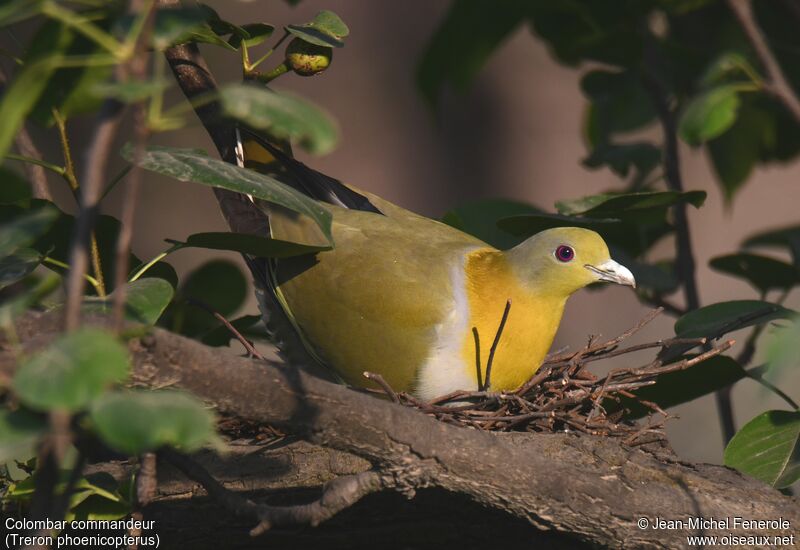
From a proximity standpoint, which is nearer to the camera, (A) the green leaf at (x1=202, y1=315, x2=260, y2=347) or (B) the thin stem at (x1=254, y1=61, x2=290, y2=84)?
(B) the thin stem at (x1=254, y1=61, x2=290, y2=84)

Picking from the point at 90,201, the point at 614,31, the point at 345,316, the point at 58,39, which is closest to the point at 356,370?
the point at 345,316

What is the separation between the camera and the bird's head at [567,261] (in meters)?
2.77

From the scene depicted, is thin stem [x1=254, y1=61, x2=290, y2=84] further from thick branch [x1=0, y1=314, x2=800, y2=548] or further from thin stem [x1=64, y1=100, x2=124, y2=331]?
thin stem [x1=64, y1=100, x2=124, y2=331]

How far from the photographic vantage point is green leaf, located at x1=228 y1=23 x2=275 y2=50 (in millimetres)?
2336

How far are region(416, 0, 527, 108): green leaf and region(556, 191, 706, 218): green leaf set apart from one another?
24.2 inches

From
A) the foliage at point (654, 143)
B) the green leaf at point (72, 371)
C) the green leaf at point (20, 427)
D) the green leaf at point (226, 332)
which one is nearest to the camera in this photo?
the green leaf at point (72, 371)

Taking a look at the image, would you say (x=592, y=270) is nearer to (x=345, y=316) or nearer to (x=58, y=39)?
(x=345, y=316)

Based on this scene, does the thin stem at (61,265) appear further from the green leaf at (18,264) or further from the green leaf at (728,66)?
the green leaf at (728,66)

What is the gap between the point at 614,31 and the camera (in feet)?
9.62

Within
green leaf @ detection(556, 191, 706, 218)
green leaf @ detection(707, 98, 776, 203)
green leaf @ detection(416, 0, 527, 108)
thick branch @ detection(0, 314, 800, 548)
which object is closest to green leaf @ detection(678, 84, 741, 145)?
thick branch @ detection(0, 314, 800, 548)

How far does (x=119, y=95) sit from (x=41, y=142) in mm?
6381

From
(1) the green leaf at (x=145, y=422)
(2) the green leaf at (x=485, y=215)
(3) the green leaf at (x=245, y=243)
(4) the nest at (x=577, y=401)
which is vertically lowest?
(1) the green leaf at (x=145, y=422)

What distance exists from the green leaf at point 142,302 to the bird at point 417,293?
1.04 metres

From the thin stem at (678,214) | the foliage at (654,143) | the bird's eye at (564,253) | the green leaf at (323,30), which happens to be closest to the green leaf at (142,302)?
the green leaf at (323,30)
